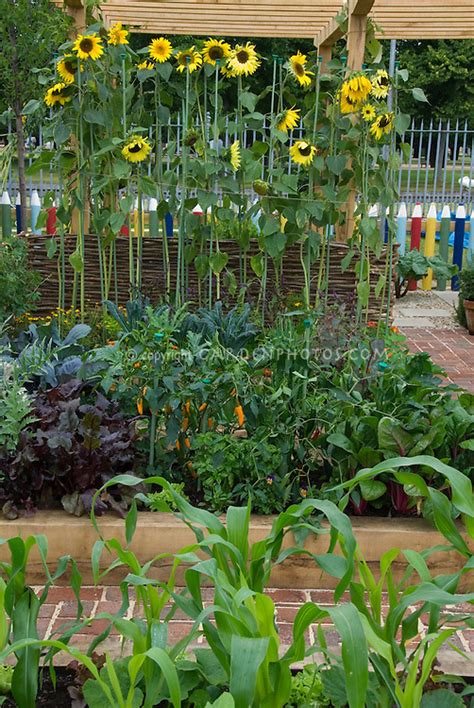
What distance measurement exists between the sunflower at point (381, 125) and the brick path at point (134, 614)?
8.74 ft

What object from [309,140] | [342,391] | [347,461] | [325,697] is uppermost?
[309,140]

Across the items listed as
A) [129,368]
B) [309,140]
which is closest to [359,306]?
[309,140]

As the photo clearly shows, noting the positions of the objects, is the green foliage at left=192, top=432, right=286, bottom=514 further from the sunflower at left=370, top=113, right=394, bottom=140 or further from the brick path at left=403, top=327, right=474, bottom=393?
the brick path at left=403, top=327, right=474, bottom=393

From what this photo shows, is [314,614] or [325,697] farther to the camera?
[325,697]

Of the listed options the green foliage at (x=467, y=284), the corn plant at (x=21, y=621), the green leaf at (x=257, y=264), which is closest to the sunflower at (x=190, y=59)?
the green leaf at (x=257, y=264)

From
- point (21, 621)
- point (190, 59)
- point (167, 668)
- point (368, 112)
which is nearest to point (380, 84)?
point (368, 112)

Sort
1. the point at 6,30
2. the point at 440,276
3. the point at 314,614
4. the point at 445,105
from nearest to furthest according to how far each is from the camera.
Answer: the point at 314,614 → the point at 6,30 → the point at 440,276 → the point at 445,105

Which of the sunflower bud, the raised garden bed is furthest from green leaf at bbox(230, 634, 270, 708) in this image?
the sunflower bud

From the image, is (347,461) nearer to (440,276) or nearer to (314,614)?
(314,614)

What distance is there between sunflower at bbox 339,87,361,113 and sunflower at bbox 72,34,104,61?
1.33m

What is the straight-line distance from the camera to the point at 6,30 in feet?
24.6

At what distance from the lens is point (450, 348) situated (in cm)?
732

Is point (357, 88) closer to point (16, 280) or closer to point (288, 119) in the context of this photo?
point (288, 119)

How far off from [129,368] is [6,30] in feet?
17.4
